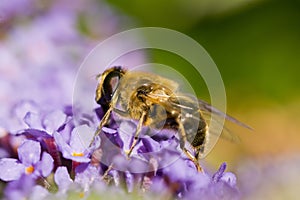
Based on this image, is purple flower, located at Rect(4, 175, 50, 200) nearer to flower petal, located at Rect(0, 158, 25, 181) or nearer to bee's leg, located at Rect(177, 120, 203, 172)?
flower petal, located at Rect(0, 158, 25, 181)

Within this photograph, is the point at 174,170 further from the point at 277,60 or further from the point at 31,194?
the point at 277,60

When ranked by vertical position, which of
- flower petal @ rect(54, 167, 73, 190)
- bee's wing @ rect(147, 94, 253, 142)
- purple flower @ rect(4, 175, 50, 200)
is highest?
bee's wing @ rect(147, 94, 253, 142)

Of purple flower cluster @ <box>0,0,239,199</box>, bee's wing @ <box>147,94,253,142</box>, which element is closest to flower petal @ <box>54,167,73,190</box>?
purple flower cluster @ <box>0,0,239,199</box>

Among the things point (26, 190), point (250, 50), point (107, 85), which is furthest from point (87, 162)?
point (250, 50)

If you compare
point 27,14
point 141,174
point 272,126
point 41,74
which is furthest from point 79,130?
point 272,126

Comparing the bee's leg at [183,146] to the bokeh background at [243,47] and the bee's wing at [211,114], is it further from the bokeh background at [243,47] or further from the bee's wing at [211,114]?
the bokeh background at [243,47]

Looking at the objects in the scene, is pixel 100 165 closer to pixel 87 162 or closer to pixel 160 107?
pixel 87 162

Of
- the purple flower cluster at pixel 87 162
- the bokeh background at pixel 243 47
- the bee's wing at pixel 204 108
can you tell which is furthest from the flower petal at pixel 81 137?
the bokeh background at pixel 243 47
